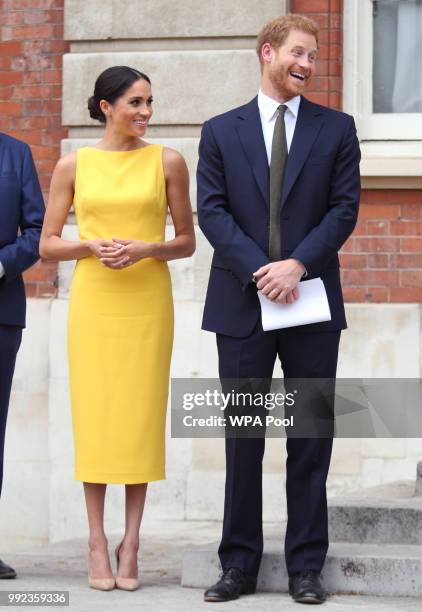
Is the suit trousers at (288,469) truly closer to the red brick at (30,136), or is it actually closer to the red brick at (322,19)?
the red brick at (322,19)

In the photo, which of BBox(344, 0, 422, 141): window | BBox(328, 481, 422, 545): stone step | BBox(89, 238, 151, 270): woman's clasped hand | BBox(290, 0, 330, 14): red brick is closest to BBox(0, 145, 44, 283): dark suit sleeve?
BBox(89, 238, 151, 270): woman's clasped hand

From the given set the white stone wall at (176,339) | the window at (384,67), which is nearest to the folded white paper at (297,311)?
the white stone wall at (176,339)

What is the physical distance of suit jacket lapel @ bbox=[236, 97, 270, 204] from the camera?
486cm

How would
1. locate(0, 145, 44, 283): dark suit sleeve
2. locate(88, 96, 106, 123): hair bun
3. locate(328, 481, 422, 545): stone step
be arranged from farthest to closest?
locate(328, 481, 422, 545): stone step → locate(0, 145, 44, 283): dark suit sleeve → locate(88, 96, 106, 123): hair bun

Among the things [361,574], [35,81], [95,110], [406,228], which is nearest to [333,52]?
[406,228]

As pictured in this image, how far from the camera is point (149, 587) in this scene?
5.17 m

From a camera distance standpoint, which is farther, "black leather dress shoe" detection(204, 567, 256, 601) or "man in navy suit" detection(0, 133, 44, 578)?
"man in navy suit" detection(0, 133, 44, 578)

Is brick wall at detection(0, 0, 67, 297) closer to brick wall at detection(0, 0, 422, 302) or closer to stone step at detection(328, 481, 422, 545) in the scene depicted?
brick wall at detection(0, 0, 422, 302)

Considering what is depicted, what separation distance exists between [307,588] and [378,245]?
283 cm

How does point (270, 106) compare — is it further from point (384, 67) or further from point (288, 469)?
point (384, 67)

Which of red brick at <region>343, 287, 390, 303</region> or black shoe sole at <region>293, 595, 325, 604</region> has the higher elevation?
red brick at <region>343, 287, 390, 303</region>

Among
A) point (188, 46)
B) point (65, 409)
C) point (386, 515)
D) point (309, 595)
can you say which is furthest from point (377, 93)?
point (309, 595)

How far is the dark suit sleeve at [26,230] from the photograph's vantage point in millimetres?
5332

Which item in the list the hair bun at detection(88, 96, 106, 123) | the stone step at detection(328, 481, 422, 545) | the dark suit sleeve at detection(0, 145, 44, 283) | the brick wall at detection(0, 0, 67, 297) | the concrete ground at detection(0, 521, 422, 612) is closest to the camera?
the concrete ground at detection(0, 521, 422, 612)
